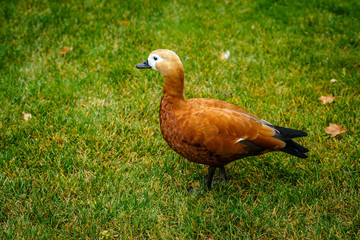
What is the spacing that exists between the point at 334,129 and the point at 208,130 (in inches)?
65.2

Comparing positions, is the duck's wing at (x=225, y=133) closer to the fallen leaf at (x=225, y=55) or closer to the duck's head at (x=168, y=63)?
the duck's head at (x=168, y=63)

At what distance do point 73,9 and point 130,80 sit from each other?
2.18 metres

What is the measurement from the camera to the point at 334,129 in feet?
10.3

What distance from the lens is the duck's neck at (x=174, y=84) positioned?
2.41m

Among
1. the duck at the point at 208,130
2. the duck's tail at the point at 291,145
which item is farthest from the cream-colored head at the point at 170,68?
the duck's tail at the point at 291,145

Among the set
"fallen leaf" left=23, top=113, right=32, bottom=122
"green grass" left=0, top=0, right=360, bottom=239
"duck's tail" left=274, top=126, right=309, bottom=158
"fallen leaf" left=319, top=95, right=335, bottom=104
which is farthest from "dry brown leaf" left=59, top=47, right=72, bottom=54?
"fallen leaf" left=319, top=95, right=335, bottom=104

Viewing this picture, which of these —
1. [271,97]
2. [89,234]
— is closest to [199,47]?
[271,97]

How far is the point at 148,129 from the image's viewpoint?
3275 millimetres

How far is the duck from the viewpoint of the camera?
7.55 ft

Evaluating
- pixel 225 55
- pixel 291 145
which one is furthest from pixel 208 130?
pixel 225 55

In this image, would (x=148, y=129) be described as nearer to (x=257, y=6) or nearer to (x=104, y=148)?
(x=104, y=148)

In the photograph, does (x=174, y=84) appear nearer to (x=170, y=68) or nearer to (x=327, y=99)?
(x=170, y=68)

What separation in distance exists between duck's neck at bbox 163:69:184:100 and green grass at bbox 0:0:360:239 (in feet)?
2.57

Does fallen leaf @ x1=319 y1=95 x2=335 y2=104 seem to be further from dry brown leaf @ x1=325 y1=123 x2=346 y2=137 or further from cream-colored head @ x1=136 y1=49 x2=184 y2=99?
cream-colored head @ x1=136 y1=49 x2=184 y2=99
